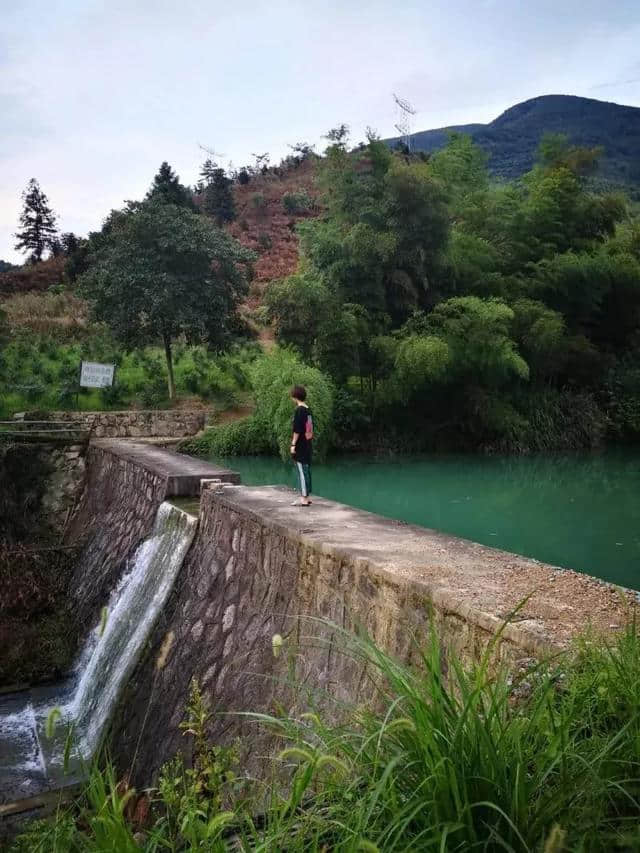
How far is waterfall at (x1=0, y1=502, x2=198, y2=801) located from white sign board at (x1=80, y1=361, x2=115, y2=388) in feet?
26.3

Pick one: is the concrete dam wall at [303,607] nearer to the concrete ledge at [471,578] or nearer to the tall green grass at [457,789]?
the concrete ledge at [471,578]

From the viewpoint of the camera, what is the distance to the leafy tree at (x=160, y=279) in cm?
1731

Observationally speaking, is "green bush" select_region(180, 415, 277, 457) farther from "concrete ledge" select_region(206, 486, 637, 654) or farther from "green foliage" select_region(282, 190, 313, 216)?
"green foliage" select_region(282, 190, 313, 216)

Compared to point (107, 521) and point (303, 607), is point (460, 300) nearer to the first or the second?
point (107, 521)

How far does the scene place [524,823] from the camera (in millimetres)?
1307

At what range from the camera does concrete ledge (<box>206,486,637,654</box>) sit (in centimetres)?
249

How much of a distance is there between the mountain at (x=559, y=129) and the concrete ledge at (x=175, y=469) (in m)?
61.6

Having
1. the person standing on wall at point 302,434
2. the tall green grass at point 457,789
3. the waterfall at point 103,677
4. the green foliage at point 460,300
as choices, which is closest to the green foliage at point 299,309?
the green foliage at point 460,300

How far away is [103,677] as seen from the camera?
5.88 meters

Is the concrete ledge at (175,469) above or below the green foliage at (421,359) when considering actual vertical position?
below

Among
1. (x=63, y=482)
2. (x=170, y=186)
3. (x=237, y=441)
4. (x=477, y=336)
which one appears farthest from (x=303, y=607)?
(x=170, y=186)

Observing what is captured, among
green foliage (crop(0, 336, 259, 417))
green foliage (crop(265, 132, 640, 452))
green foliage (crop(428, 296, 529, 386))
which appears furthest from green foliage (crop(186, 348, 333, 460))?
green foliage (crop(428, 296, 529, 386))

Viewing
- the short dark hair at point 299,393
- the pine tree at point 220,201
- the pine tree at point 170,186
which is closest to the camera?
the short dark hair at point 299,393

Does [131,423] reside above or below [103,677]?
above
